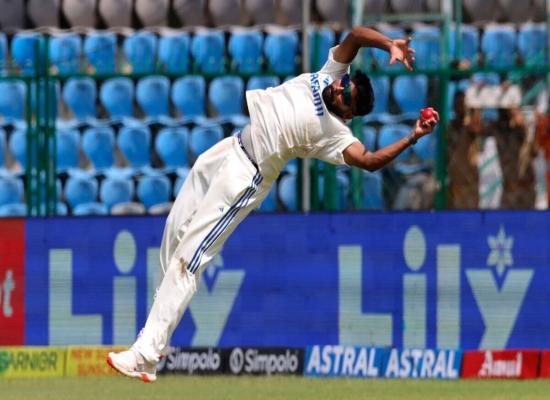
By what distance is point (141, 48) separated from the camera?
47.2ft

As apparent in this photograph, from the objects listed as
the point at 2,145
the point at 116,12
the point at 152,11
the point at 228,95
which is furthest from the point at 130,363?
the point at 116,12

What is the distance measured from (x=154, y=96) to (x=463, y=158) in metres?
3.68

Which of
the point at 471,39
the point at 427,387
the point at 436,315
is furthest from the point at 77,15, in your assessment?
the point at 427,387

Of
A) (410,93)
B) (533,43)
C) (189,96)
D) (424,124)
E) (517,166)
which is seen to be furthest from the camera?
(533,43)

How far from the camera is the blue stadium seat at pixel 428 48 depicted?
40.1ft

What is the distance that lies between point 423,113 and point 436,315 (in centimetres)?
362

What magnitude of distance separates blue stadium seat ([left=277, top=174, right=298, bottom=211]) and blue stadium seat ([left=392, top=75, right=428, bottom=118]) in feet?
3.62

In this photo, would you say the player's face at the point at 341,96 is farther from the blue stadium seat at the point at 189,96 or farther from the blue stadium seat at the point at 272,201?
the blue stadium seat at the point at 189,96

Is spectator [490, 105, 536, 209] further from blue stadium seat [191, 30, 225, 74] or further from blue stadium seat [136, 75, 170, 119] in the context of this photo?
blue stadium seat [191, 30, 225, 74]

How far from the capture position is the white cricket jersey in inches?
285

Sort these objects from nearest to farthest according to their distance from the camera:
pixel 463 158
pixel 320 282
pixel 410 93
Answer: pixel 320 282
pixel 463 158
pixel 410 93

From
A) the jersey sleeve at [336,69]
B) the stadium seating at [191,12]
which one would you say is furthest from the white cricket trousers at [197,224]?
the stadium seating at [191,12]

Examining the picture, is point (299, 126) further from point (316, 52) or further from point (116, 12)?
point (116, 12)

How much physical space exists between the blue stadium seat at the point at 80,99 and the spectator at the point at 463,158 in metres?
3.86
